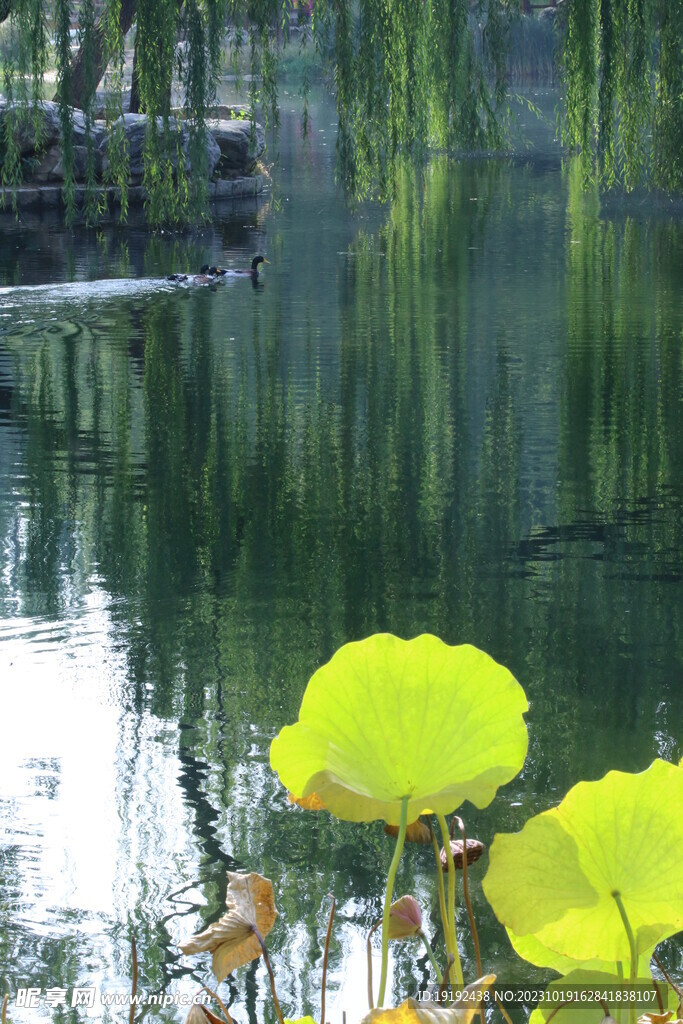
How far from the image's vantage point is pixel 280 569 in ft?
20.9

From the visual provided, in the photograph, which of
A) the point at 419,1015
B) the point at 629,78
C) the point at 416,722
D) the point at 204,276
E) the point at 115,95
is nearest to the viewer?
the point at 419,1015

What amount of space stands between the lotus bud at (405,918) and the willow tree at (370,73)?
325 cm

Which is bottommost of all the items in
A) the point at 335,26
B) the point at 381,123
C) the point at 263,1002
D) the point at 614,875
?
the point at 263,1002

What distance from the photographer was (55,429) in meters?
9.56

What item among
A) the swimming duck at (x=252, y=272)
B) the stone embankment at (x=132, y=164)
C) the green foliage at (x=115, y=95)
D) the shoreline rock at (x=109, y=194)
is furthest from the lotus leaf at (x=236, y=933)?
the shoreline rock at (x=109, y=194)

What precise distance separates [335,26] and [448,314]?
33.8 feet

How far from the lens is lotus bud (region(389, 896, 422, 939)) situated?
3.43 feet

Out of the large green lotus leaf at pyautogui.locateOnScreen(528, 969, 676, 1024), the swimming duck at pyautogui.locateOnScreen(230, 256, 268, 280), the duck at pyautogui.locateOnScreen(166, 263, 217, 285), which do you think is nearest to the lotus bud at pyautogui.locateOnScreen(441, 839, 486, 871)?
the large green lotus leaf at pyautogui.locateOnScreen(528, 969, 676, 1024)

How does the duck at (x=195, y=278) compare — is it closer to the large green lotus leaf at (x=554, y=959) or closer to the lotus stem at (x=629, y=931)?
the large green lotus leaf at (x=554, y=959)

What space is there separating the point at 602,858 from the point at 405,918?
0.21 metres

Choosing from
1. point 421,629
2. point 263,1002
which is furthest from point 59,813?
point 421,629

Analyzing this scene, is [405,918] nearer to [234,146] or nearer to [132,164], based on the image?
[132,164]

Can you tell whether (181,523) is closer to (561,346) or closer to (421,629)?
(421,629)

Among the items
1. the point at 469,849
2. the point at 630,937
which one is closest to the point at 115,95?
the point at 469,849
